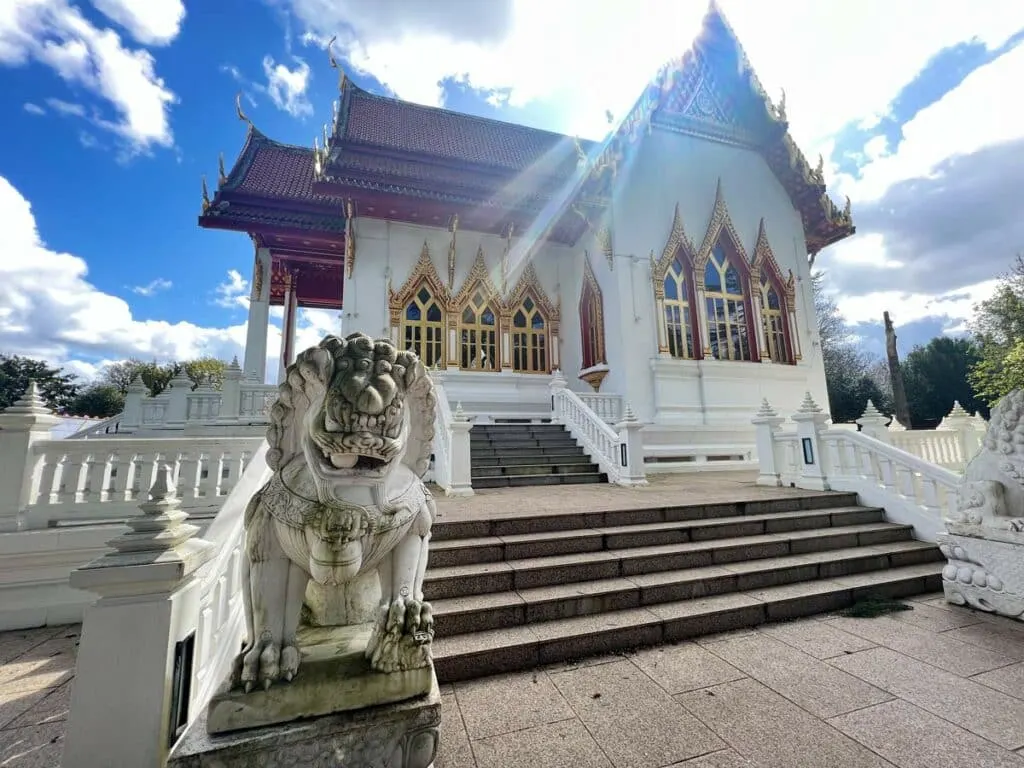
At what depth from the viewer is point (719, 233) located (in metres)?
10.8

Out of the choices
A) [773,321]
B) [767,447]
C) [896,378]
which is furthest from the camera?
[896,378]

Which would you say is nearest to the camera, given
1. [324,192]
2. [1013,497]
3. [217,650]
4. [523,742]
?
[523,742]

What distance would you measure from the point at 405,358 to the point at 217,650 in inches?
78.8

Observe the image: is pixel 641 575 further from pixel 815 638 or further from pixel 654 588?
pixel 815 638

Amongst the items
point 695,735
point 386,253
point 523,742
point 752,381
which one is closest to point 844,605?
point 695,735

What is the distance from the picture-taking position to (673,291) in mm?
10312

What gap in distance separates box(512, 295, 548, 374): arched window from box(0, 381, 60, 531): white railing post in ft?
26.7

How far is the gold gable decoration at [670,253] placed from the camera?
32.9ft

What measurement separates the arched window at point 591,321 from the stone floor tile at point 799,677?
25.1 feet

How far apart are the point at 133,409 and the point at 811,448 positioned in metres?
11.4

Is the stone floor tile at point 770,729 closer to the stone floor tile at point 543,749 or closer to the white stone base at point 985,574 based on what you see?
the stone floor tile at point 543,749

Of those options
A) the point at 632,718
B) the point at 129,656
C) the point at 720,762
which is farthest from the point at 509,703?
the point at 129,656

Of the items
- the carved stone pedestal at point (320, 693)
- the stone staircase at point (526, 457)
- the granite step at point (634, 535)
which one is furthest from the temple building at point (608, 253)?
the carved stone pedestal at point (320, 693)

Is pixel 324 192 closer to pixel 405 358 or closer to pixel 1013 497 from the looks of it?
pixel 405 358
